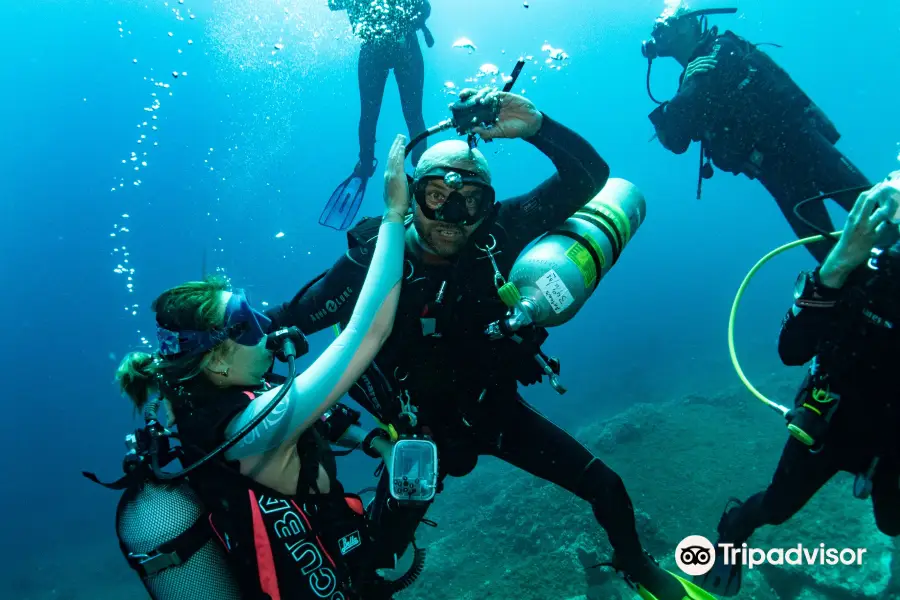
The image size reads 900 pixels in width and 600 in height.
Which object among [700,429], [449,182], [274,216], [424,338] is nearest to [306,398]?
[424,338]

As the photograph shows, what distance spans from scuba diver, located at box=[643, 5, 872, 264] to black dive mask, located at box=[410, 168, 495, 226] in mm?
3738

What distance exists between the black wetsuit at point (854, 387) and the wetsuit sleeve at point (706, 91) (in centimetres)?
338

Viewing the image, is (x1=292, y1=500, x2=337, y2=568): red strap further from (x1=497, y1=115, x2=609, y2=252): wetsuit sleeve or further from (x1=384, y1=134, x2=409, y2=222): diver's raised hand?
(x1=497, y1=115, x2=609, y2=252): wetsuit sleeve

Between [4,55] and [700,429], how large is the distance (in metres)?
87.1

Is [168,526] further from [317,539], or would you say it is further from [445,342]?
[445,342]

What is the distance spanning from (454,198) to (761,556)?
662 cm

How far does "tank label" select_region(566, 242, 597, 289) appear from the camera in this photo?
3102mm

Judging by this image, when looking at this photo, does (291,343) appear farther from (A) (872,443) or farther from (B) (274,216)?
(B) (274,216)

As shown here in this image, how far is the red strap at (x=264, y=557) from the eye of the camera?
2105mm

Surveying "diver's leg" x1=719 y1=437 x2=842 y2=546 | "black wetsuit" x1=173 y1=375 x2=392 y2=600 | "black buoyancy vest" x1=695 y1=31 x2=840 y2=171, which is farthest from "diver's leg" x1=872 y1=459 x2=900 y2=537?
"black wetsuit" x1=173 y1=375 x2=392 y2=600

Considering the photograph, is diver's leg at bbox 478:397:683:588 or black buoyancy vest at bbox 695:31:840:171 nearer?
diver's leg at bbox 478:397:683:588

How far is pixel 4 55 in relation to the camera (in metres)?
57.6

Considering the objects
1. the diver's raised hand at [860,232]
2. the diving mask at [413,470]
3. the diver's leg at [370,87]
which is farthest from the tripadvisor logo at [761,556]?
the diver's leg at [370,87]

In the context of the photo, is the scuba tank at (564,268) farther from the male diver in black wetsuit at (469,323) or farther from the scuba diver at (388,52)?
the scuba diver at (388,52)
